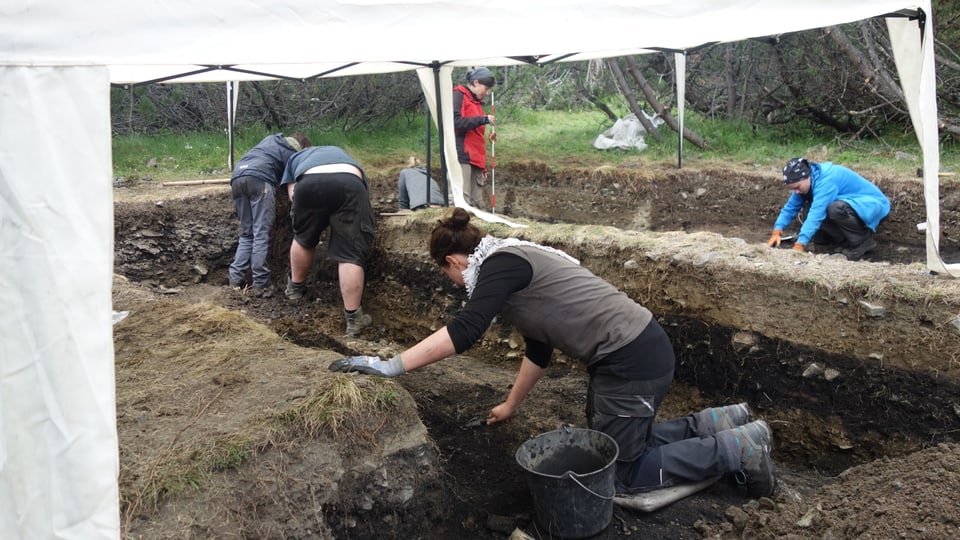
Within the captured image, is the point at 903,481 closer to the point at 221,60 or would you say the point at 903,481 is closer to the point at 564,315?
the point at 564,315

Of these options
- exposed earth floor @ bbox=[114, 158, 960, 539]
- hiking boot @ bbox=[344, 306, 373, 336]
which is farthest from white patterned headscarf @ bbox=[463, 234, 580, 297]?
hiking boot @ bbox=[344, 306, 373, 336]

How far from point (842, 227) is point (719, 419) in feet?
11.6

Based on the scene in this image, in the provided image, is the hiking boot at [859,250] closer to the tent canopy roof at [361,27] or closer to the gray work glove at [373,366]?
the tent canopy roof at [361,27]

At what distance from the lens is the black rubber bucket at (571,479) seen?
9.66 feet

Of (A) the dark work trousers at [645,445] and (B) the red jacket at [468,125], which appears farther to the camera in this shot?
(B) the red jacket at [468,125]

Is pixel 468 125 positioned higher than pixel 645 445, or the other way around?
pixel 468 125

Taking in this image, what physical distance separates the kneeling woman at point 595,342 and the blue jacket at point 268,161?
3.59m

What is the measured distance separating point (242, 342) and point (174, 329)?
1.71ft

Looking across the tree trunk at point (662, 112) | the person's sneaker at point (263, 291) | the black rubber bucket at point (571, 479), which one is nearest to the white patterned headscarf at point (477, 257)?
the black rubber bucket at point (571, 479)

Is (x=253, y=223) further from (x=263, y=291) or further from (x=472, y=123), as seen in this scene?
(x=472, y=123)

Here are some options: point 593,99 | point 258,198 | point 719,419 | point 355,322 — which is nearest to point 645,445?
point 719,419

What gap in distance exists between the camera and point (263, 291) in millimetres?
6586

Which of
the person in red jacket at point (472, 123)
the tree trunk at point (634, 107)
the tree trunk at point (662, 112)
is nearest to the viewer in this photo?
the person in red jacket at point (472, 123)

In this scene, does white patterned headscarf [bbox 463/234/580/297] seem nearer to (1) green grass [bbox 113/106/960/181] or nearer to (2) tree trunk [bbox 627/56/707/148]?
(1) green grass [bbox 113/106/960/181]
